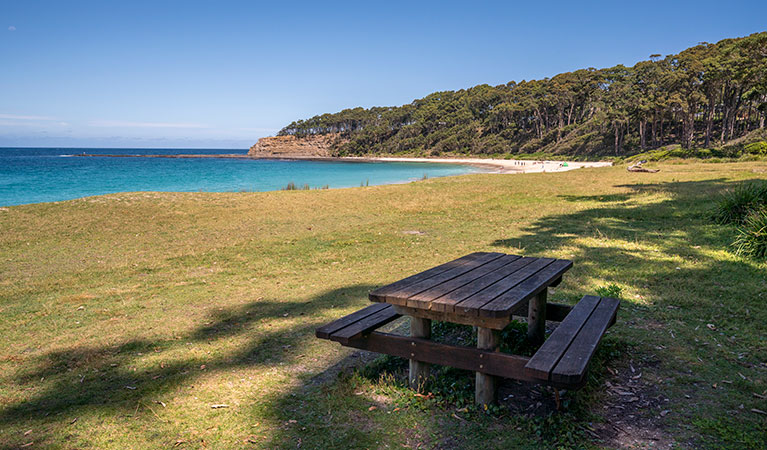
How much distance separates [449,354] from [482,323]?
1.25ft

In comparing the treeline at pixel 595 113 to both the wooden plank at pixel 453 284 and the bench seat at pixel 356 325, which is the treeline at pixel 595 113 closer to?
the wooden plank at pixel 453 284

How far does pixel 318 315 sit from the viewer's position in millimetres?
5211

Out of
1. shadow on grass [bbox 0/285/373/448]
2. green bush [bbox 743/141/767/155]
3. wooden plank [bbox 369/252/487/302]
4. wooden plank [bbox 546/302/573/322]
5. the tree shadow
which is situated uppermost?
green bush [bbox 743/141/767/155]

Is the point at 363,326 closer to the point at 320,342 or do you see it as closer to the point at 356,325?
the point at 356,325

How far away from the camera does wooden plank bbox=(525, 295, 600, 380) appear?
2.45 m

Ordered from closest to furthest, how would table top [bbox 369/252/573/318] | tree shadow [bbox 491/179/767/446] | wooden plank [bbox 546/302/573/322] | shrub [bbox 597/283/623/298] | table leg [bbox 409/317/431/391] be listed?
table top [bbox 369/252/573/318]
table leg [bbox 409/317/431/391]
tree shadow [bbox 491/179/767/446]
wooden plank [bbox 546/302/573/322]
shrub [bbox 597/283/623/298]

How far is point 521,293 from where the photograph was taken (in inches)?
117

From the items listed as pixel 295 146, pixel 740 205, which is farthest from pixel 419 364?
pixel 295 146

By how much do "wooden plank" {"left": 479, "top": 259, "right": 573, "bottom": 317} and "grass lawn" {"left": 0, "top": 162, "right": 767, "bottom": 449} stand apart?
76cm

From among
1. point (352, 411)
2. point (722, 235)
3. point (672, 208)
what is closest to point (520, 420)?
point (352, 411)

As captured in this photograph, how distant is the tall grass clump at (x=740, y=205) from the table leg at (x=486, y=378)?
24.6ft

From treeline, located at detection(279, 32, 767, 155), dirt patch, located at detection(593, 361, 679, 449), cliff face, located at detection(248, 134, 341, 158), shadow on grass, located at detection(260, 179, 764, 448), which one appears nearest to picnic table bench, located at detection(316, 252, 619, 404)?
shadow on grass, located at detection(260, 179, 764, 448)

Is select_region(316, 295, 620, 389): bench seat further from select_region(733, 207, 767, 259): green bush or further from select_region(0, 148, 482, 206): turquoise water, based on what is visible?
select_region(0, 148, 482, 206): turquoise water

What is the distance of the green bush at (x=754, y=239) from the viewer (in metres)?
6.46
